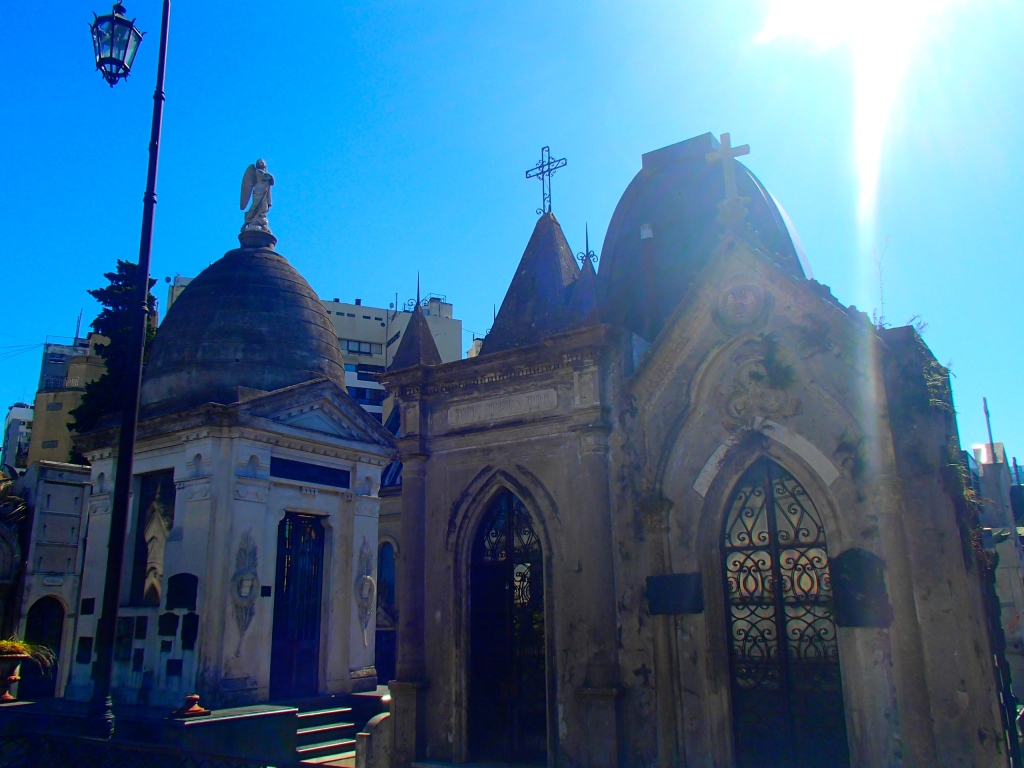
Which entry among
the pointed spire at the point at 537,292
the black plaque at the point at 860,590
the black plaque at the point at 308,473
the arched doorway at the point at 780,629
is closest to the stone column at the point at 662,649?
the arched doorway at the point at 780,629

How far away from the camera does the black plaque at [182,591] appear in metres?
15.7

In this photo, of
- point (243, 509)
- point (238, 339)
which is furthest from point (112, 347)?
point (243, 509)

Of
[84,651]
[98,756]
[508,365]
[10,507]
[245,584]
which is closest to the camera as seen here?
[98,756]

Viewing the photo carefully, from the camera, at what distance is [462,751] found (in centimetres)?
1016

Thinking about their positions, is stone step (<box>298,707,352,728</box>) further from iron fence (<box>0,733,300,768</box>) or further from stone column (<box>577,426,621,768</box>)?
stone column (<box>577,426,621,768</box>)

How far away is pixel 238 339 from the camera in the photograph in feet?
61.6

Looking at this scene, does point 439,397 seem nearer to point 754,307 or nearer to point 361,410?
point 754,307

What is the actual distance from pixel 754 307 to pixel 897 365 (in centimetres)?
162

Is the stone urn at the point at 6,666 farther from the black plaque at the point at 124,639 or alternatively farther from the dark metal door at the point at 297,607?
the dark metal door at the point at 297,607

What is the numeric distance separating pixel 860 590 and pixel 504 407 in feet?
16.0

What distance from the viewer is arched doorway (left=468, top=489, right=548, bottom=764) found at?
10.0 metres

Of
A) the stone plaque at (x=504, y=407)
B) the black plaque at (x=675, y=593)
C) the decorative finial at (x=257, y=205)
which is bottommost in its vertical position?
the black plaque at (x=675, y=593)

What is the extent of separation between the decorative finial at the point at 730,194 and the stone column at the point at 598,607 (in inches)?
112

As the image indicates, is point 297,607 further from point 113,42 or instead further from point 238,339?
point 113,42
